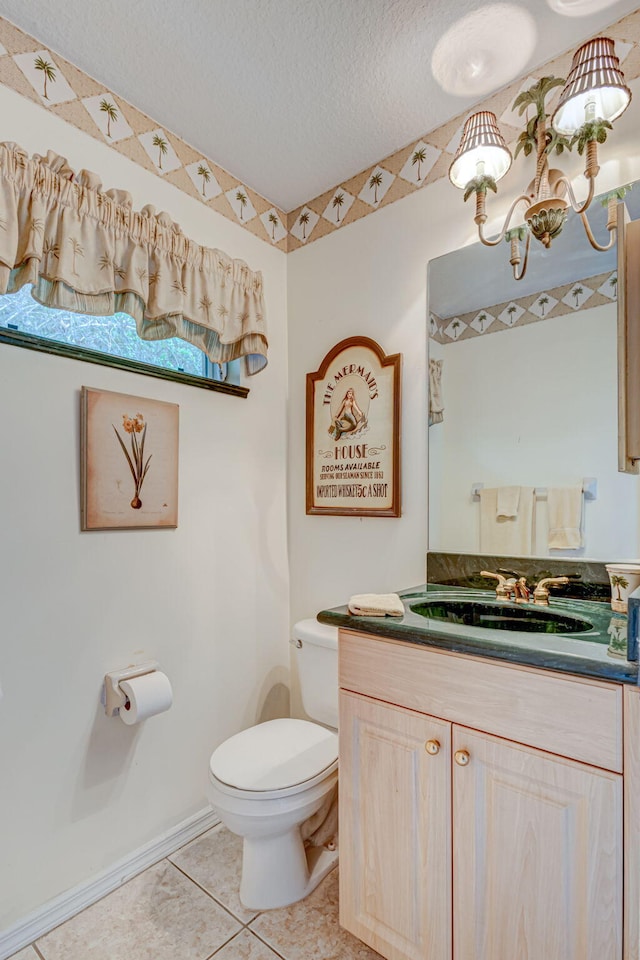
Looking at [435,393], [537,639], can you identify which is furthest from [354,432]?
[537,639]

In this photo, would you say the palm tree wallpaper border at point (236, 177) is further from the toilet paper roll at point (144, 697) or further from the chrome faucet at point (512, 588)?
the toilet paper roll at point (144, 697)

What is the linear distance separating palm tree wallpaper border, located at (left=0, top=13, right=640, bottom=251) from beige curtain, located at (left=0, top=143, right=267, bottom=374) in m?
0.26

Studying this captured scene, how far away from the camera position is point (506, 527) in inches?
64.3

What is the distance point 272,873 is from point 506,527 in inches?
51.3

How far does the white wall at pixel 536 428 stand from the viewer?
1454 millimetres

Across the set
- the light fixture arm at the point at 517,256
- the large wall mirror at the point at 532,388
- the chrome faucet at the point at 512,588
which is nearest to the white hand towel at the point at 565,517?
the large wall mirror at the point at 532,388

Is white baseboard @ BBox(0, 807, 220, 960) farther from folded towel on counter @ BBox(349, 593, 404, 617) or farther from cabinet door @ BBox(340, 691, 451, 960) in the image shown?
folded towel on counter @ BBox(349, 593, 404, 617)

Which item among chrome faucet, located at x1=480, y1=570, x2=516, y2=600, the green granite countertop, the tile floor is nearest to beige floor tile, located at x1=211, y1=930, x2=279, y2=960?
the tile floor

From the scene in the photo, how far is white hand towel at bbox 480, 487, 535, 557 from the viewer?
62.7 inches

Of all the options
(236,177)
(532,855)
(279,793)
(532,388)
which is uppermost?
(236,177)

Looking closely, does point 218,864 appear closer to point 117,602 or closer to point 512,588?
point 117,602

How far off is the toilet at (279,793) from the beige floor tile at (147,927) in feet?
0.44

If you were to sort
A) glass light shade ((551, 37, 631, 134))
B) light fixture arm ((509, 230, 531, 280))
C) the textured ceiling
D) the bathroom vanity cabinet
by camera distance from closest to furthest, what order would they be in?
the bathroom vanity cabinet
glass light shade ((551, 37, 631, 134))
the textured ceiling
light fixture arm ((509, 230, 531, 280))

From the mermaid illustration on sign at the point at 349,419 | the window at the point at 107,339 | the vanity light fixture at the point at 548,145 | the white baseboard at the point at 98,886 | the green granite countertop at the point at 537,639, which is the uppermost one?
the vanity light fixture at the point at 548,145
